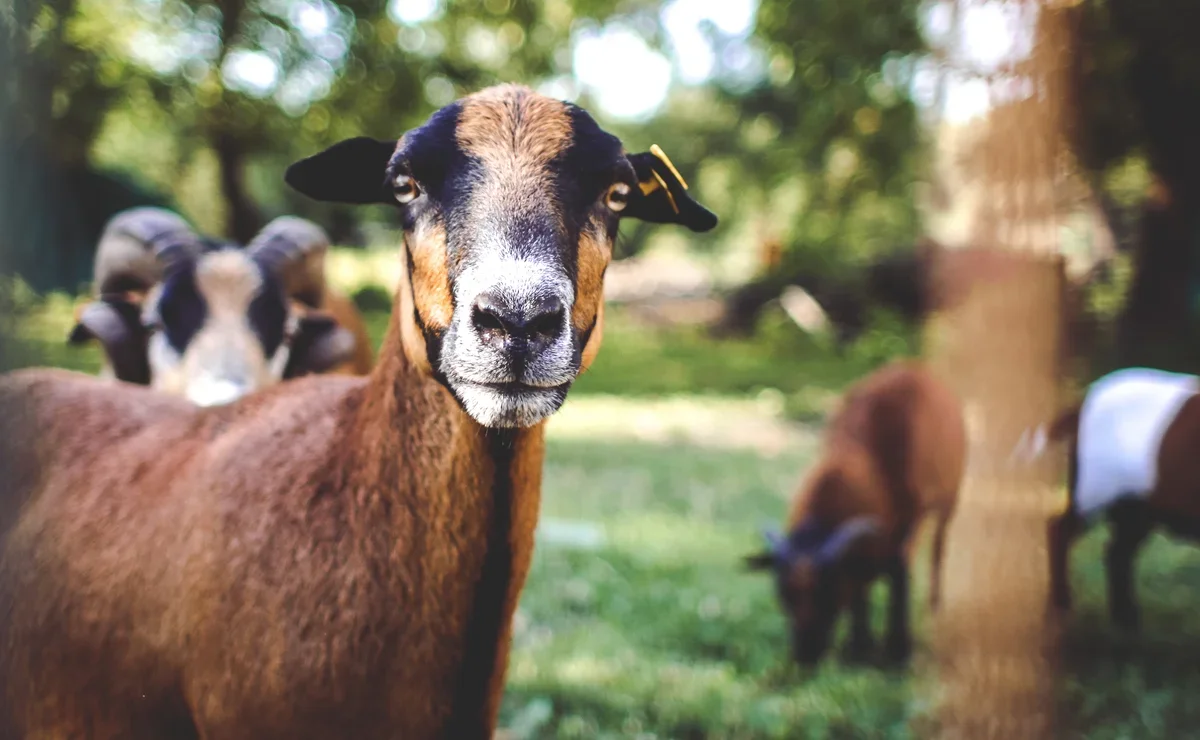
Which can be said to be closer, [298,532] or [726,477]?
[298,532]

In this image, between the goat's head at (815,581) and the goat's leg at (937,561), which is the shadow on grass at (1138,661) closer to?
the goat's leg at (937,561)

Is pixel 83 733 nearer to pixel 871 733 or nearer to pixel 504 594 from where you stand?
pixel 504 594

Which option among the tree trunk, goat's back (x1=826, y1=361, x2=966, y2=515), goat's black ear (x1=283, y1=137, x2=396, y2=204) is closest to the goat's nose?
goat's black ear (x1=283, y1=137, x2=396, y2=204)

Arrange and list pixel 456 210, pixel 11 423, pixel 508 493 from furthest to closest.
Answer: pixel 11 423 → pixel 508 493 → pixel 456 210

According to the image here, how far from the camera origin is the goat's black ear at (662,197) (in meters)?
2.57

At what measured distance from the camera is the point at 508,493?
2.27 meters

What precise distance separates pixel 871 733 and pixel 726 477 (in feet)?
19.7

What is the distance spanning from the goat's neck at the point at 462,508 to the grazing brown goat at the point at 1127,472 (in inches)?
175

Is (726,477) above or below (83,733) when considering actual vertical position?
below

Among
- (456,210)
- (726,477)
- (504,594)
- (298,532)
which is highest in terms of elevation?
(456,210)

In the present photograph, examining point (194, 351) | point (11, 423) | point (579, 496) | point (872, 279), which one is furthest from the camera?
point (872, 279)

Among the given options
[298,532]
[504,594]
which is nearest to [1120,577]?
[504,594]

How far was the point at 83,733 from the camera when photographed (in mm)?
2400

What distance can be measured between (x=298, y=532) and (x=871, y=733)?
339cm
